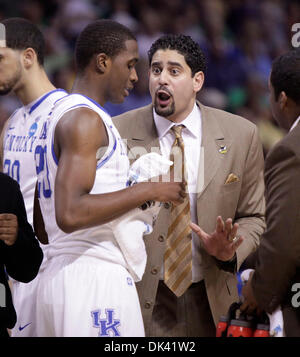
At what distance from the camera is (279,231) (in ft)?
9.41

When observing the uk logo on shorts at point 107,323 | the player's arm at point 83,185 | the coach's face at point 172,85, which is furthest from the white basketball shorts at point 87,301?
the coach's face at point 172,85

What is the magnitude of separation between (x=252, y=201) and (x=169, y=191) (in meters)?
0.93

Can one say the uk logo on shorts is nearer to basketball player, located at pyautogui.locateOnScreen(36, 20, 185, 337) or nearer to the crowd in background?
basketball player, located at pyautogui.locateOnScreen(36, 20, 185, 337)

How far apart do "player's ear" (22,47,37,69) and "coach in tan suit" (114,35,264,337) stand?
645 mm

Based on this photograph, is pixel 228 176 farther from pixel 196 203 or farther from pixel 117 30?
pixel 117 30

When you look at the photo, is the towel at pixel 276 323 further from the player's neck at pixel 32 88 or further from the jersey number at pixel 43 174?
the player's neck at pixel 32 88

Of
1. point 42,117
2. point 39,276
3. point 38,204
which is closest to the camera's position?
point 39,276

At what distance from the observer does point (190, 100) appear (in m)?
3.84

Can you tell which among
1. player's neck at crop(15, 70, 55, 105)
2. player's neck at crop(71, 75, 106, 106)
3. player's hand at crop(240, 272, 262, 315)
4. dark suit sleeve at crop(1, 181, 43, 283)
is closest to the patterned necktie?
player's hand at crop(240, 272, 262, 315)

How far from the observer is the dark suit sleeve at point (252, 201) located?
3.70 m

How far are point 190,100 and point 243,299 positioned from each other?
1197 millimetres

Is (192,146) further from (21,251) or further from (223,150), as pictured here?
(21,251)

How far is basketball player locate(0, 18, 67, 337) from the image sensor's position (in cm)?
383

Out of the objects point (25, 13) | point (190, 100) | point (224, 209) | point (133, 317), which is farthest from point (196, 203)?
point (25, 13)
